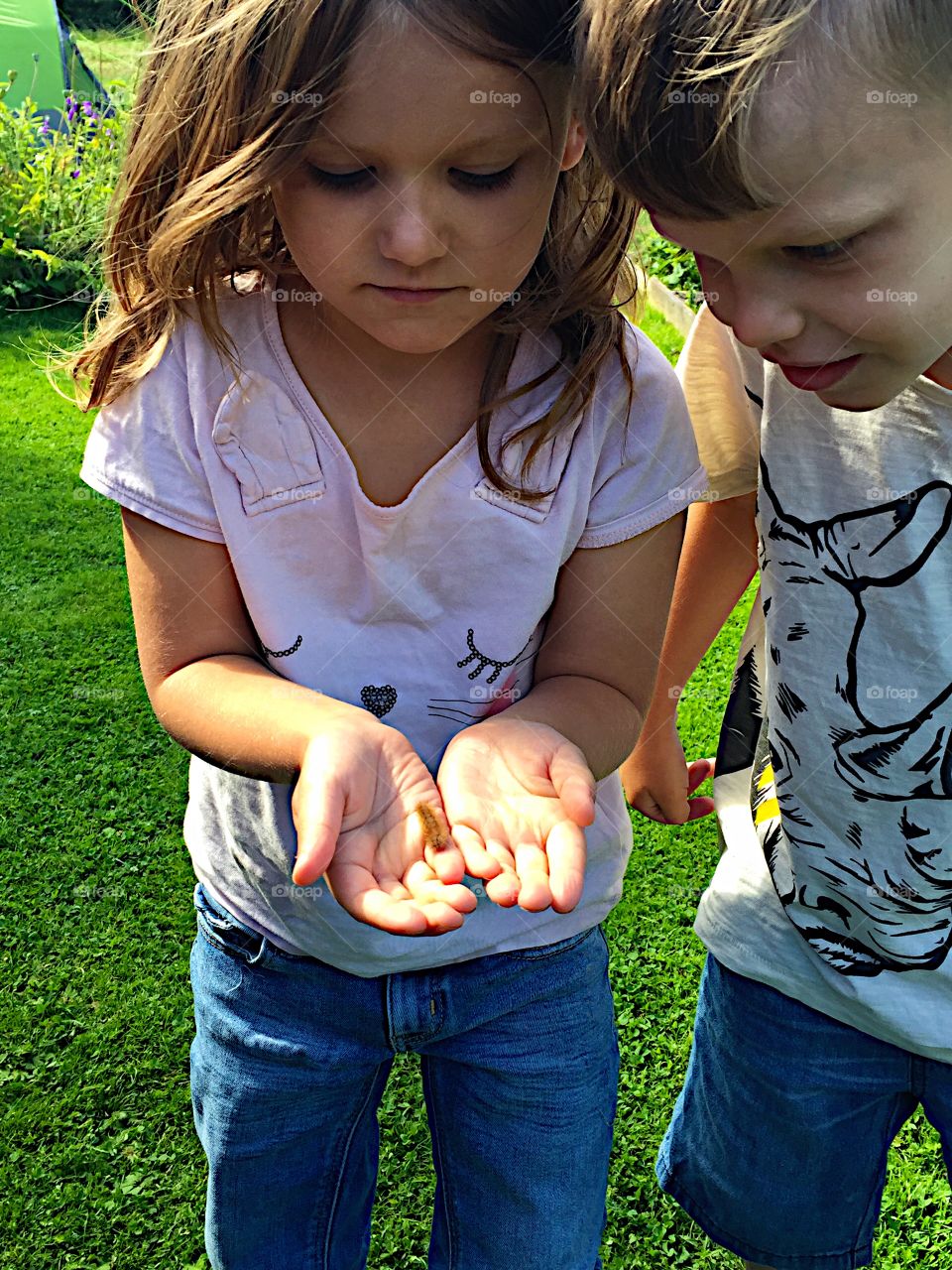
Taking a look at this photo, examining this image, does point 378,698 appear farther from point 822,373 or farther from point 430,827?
point 822,373

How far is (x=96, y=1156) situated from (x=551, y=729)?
168cm

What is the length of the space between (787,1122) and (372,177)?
140cm

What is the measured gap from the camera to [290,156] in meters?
1.36

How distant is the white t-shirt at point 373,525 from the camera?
159 cm

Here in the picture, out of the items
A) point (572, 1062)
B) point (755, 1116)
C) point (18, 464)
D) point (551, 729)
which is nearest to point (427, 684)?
point (551, 729)

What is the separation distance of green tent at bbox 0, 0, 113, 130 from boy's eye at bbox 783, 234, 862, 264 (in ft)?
31.1

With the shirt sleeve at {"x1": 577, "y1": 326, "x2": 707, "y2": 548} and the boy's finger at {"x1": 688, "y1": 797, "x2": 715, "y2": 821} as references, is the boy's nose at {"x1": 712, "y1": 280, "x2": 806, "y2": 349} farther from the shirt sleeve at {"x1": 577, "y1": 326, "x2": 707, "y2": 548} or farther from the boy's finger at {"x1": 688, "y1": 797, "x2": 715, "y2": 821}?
the boy's finger at {"x1": 688, "y1": 797, "x2": 715, "y2": 821}

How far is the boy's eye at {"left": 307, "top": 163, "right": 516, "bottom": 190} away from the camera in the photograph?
1364 millimetres

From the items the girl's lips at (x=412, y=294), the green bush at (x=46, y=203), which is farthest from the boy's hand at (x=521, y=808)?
the green bush at (x=46, y=203)

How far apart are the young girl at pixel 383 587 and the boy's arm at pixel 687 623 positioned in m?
0.29

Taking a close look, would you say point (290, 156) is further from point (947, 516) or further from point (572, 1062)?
point (572, 1062)

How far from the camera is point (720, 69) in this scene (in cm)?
113

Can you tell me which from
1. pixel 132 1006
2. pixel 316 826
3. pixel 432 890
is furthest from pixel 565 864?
pixel 132 1006

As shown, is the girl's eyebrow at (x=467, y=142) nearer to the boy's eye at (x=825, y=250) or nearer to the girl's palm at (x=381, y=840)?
the boy's eye at (x=825, y=250)
